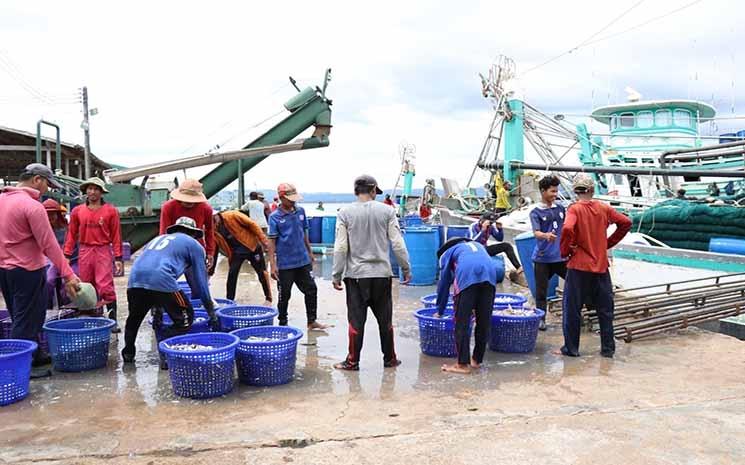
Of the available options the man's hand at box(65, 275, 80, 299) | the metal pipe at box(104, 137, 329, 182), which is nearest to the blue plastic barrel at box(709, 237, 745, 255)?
the metal pipe at box(104, 137, 329, 182)

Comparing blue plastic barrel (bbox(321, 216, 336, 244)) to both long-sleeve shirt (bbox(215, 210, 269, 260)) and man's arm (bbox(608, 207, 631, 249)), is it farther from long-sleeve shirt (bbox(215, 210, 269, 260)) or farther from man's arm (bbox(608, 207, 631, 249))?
man's arm (bbox(608, 207, 631, 249))

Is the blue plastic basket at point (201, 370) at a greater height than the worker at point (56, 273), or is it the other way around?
the worker at point (56, 273)

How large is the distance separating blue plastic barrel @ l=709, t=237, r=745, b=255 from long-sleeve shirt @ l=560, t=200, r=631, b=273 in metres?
5.16

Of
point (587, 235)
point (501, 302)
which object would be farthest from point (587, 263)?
point (501, 302)

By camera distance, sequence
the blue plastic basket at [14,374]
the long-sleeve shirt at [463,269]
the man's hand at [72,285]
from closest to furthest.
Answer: the blue plastic basket at [14,374], the man's hand at [72,285], the long-sleeve shirt at [463,269]

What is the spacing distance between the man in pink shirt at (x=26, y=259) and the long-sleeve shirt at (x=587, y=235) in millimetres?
4099

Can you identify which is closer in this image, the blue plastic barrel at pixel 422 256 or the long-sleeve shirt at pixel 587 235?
the long-sleeve shirt at pixel 587 235

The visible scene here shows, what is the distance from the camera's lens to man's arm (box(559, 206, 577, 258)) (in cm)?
528

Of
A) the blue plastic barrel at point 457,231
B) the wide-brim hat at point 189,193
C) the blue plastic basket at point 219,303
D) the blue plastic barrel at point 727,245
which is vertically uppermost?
the wide-brim hat at point 189,193

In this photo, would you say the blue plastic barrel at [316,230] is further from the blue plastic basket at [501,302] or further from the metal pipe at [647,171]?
the blue plastic basket at [501,302]

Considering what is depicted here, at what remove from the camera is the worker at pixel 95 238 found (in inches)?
236

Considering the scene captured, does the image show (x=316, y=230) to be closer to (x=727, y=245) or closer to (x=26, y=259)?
(x=727, y=245)

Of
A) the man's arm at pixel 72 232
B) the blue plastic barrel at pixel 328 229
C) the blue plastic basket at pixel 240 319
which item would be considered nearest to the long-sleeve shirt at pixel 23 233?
the blue plastic basket at pixel 240 319

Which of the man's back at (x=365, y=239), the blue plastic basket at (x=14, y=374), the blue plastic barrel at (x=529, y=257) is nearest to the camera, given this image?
the blue plastic basket at (x=14, y=374)
